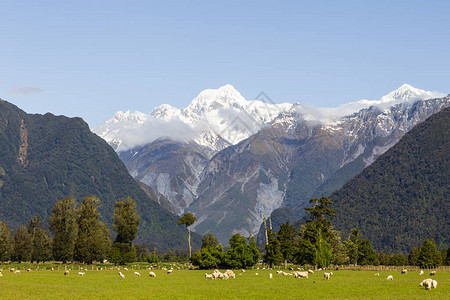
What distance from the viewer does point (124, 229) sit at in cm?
18562

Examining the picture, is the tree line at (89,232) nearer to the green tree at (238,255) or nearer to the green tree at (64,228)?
the green tree at (64,228)

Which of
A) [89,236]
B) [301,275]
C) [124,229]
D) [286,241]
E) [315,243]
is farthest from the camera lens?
[286,241]

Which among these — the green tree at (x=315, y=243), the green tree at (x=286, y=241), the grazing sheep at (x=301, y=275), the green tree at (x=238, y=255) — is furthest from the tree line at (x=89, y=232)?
the grazing sheep at (x=301, y=275)

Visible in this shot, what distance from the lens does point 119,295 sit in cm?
6950

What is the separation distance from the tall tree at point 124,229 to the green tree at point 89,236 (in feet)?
13.9

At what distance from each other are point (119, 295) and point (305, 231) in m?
103

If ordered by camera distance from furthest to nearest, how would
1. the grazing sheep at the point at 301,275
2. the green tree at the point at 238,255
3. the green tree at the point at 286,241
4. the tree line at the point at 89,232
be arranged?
the green tree at the point at 286,241 < the tree line at the point at 89,232 < the green tree at the point at 238,255 < the grazing sheep at the point at 301,275

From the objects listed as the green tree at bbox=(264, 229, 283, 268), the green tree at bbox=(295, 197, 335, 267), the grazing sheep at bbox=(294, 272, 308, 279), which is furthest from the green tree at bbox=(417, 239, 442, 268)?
the grazing sheep at bbox=(294, 272, 308, 279)

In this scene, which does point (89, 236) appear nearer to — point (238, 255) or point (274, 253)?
point (238, 255)

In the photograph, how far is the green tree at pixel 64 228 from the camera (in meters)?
185

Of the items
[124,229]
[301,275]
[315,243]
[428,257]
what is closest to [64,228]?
[124,229]

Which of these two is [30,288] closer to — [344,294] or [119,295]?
[119,295]

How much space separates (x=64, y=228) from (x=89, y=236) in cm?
1440

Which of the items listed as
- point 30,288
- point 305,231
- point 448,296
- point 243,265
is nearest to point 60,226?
point 243,265
